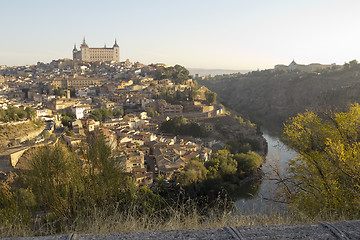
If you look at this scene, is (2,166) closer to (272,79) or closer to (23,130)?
(23,130)

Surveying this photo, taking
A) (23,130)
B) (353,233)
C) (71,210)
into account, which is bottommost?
(23,130)

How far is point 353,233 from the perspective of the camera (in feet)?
5.79

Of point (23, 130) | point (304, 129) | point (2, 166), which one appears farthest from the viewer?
point (23, 130)

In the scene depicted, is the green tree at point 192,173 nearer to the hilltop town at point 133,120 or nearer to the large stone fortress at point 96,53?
the hilltop town at point 133,120

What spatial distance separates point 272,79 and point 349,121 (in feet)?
130

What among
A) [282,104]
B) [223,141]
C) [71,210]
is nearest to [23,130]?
[223,141]

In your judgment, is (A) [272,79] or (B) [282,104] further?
(A) [272,79]

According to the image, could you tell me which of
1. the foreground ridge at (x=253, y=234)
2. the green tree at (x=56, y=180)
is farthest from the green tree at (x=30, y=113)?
the foreground ridge at (x=253, y=234)

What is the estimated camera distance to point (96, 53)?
49.2m

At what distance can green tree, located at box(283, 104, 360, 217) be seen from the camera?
9.83 ft

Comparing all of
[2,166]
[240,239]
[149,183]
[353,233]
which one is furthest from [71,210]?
[2,166]

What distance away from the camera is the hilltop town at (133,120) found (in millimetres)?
11250

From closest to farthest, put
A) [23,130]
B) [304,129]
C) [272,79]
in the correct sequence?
[304,129]
[23,130]
[272,79]

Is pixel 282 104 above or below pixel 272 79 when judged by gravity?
below
